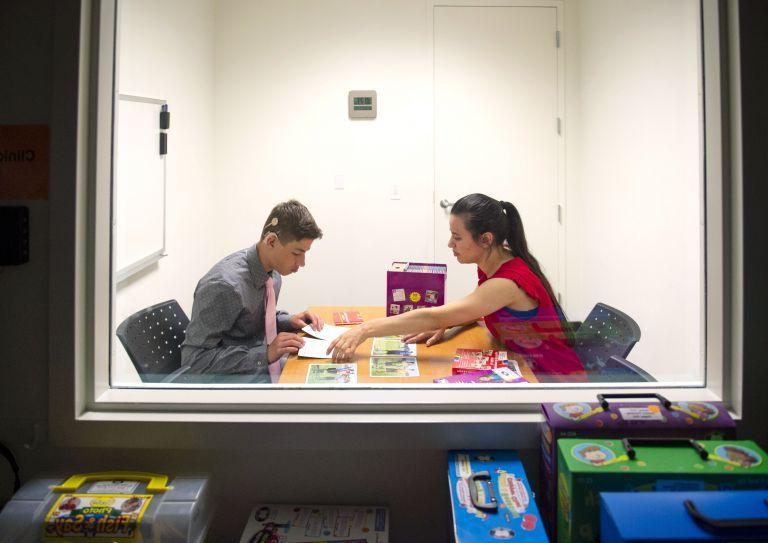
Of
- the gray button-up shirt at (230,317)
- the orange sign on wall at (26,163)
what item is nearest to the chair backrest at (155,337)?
the gray button-up shirt at (230,317)

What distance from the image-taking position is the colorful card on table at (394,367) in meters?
1.37

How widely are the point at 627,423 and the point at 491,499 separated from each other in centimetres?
26

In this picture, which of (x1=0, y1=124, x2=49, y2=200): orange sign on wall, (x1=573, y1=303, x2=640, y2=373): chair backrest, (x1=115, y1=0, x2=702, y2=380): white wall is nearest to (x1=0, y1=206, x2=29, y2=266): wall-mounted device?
(x1=0, y1=124, x2=49, y2=200): orange sign on wall

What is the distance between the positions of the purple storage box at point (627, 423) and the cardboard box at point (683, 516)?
150 mm

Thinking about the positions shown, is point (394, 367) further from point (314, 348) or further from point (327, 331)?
point (327, 331)

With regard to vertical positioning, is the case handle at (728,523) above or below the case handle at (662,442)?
below

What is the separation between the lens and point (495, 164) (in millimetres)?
3572

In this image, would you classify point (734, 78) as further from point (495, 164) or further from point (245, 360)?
point (495, 164)

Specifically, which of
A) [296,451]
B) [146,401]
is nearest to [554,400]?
[296,451]

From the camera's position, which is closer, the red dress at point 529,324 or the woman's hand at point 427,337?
the red dress at point 529,324

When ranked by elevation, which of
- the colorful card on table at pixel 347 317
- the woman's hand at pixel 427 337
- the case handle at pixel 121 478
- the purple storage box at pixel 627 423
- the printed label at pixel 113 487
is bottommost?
the printed label at pixel 113 487

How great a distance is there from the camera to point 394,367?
1.45 metres

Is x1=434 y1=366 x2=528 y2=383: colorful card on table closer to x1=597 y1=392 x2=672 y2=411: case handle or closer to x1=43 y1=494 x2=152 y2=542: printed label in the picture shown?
x1=597 y1=392 x2=672 y2=411: case handle

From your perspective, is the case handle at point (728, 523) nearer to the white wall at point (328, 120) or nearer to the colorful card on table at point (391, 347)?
the colorful card on table at point (391, 347)
